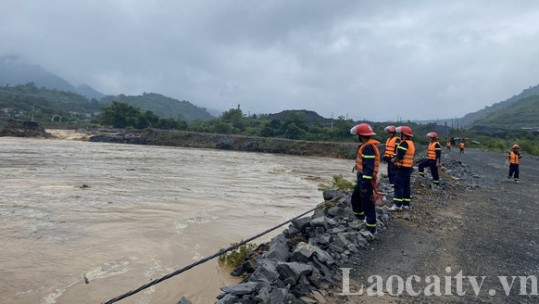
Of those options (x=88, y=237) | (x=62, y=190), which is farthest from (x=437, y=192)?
(x=62, y=190)

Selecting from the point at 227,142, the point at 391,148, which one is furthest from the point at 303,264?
the point at 227,142

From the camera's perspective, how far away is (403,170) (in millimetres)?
7789

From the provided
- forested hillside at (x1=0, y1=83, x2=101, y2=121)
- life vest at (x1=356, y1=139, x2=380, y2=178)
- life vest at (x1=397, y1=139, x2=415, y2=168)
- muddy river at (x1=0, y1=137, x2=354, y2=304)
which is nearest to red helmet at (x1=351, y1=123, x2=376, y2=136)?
life vest at (x1=356, y1=139, x2=380, y2=178)

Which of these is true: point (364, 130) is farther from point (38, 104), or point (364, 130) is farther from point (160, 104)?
point (160, 104)

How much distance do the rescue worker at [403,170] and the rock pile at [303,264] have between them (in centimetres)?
106

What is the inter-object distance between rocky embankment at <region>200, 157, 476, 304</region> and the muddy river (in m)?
1.04

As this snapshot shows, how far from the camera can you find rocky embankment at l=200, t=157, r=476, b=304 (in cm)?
387

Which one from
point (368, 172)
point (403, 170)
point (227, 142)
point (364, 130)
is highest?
point (364, 130)

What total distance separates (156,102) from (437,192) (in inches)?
7548

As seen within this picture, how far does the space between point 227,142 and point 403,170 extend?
148ft

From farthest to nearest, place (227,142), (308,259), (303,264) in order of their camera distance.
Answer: (227,142)
(308,259)
(303,264)

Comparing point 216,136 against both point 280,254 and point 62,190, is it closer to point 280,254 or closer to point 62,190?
point 62,190

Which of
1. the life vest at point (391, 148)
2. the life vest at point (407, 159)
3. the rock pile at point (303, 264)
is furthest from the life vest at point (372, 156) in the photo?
the life vest at point (391, 148)

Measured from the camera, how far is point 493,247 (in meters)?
6.06
